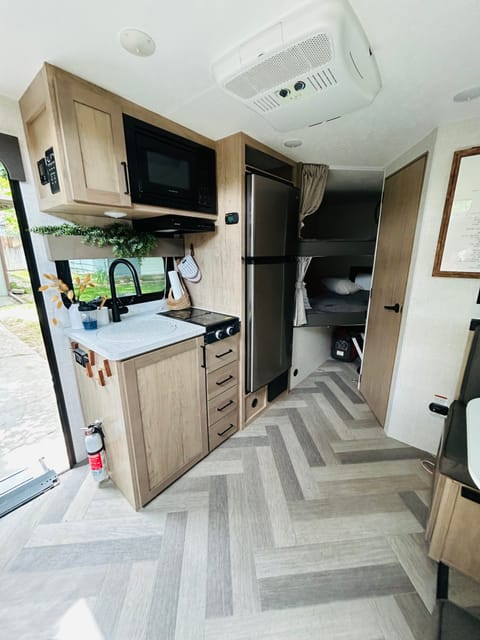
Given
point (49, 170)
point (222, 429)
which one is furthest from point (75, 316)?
point (222, 429)

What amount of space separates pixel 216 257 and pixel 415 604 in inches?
83.0

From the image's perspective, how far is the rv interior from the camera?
0.98 meters

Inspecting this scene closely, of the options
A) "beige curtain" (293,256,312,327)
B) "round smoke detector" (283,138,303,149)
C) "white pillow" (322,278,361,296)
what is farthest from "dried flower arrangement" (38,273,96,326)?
"white pillow" (322,278,361,296)

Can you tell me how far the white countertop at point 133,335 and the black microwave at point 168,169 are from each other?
2.48 feet

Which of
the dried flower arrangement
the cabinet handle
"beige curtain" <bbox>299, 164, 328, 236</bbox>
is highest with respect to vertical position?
"beige curtain" <bbox>299, 164, 328, 236</bbox>

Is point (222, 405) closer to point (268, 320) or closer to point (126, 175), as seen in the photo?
point (268, 320)

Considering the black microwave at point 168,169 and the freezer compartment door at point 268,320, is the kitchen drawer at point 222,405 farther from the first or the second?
the black microwave at point 168,169

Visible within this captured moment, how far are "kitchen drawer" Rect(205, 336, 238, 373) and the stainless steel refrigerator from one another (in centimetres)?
13

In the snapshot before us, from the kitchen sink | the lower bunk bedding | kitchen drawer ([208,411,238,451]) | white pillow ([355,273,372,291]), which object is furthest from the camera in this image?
white pillow ([355,273,372,291])

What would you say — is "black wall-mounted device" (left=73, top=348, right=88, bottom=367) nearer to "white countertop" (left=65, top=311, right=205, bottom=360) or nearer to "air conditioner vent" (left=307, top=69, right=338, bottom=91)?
"white countertop" (left=65, top=311, right=205, bottom=360)

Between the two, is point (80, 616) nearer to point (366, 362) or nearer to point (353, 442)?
point (353, 442)

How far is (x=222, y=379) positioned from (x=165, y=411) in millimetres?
498

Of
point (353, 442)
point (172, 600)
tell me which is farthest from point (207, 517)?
point (353, 442)

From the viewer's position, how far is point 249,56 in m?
0.95
